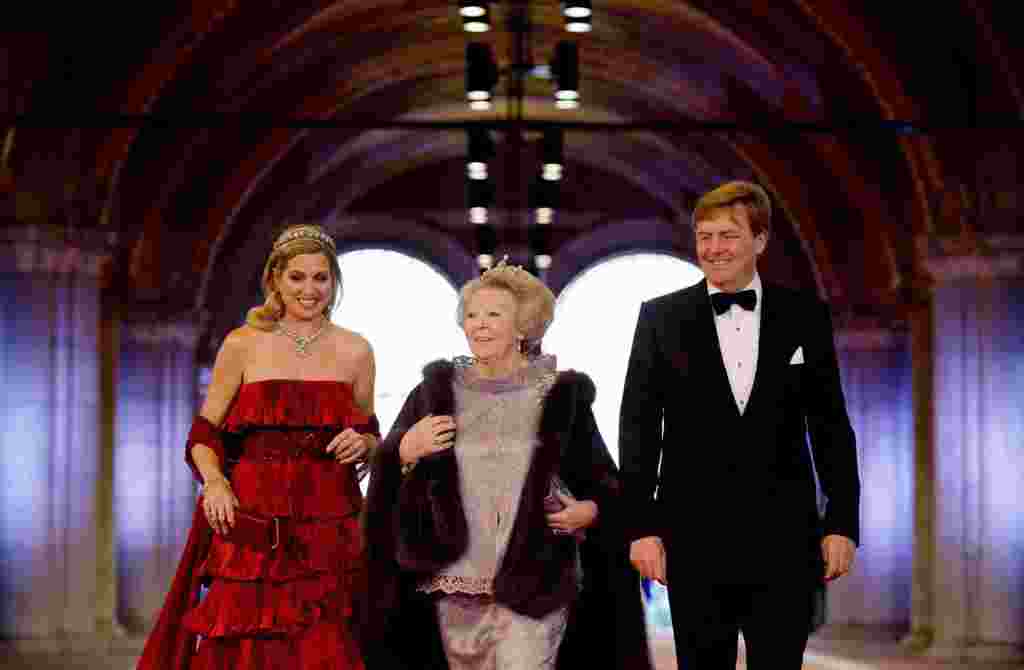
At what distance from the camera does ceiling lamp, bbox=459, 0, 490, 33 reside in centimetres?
1689

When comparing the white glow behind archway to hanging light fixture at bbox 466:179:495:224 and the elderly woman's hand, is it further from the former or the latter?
the elderly woman's hand

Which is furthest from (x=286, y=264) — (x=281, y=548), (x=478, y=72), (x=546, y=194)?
(x=546, y=194)

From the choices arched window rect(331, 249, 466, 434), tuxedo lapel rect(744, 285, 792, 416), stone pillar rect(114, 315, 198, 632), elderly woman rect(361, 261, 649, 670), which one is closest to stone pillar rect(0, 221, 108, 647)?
stone pillar rect(114, 315, 198, 632)

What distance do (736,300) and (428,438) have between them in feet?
3.88

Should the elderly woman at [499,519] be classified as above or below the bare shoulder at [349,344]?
below

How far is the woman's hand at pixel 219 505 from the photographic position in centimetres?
786

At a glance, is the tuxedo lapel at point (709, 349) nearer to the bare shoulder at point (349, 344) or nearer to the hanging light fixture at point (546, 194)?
the bare shoulder at point (349, 344)

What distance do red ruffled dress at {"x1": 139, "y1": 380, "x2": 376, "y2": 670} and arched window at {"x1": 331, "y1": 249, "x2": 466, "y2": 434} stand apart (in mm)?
27482

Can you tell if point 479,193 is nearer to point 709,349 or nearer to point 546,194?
point 546,194

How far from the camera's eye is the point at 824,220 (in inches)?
1039

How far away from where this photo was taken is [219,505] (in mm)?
7859

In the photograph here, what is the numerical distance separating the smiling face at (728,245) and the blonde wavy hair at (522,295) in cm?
77

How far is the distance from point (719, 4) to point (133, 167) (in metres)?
6.71

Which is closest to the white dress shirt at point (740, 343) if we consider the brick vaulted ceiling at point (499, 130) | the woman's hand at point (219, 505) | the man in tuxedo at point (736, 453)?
the man in tuxedo at point (736, 453)
